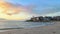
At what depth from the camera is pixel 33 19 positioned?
433 feet

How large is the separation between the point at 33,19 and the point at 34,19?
1.74m

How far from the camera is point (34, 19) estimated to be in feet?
437
